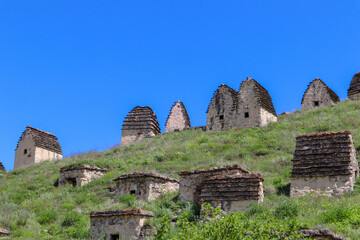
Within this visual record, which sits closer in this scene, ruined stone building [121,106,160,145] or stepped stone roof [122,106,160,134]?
ruined stone building [121,106,160,145]

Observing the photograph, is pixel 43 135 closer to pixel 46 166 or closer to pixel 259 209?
pixel 46 166

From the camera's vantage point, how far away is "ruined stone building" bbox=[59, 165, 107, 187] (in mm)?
27375

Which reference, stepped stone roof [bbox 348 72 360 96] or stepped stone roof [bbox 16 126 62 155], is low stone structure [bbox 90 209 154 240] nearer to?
stepped stone roof [bbox 16 126 62 155]

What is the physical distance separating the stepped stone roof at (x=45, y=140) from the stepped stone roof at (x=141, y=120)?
7.24 m

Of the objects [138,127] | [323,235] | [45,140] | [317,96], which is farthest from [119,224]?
[317,96]

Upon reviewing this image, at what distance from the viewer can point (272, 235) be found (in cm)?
1078

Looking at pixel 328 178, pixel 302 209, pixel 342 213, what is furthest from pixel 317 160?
pixel 342 213

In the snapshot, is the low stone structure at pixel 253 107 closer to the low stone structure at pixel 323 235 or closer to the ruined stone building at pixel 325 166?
the ruined stone building at pixel 325 166

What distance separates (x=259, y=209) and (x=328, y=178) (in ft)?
11.7

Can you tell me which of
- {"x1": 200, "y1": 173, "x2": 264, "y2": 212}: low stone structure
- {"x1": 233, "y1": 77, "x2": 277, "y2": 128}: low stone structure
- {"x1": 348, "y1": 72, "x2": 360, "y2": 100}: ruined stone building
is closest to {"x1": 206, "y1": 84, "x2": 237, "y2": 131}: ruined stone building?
{"x1": 233, "y1": 77, "x2": 277, "y2": 128}: low stone structure

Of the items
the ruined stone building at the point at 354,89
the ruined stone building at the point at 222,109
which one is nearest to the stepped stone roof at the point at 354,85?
the ruined stone building at the point at 354,89

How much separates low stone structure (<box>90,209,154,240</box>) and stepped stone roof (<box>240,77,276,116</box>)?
2331cm

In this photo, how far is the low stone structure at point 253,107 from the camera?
125 ft

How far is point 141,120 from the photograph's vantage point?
4431 cm
